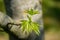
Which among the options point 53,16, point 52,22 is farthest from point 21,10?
point 52,22

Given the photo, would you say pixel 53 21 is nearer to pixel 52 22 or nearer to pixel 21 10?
pixel 52 22

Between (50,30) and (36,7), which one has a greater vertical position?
(36,7)

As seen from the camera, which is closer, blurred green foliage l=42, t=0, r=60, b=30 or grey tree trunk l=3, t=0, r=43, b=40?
grey tree trunk l=3, t=0, r=43, b=40

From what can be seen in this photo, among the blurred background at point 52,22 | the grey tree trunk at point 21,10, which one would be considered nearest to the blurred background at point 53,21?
the blurred background at point 52,22

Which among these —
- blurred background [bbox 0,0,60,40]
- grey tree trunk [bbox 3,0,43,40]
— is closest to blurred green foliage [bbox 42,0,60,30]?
blurred background [bbox 0,0,60,40]

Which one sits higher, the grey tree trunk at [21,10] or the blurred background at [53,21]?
the grey tree trunk at [21,10]

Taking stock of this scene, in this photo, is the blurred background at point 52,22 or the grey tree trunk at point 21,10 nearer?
the grey tree trunk at point 21,10

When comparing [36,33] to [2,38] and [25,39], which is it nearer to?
[25,39]

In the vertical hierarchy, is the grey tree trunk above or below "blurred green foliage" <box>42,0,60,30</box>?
above

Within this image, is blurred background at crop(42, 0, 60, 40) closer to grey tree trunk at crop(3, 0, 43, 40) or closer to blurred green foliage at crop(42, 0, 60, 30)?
blurred green foliage at crop(42, 0, 60, 30)

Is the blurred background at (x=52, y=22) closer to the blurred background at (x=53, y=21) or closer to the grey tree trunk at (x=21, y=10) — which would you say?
the blurred background at (x=53, y=21)

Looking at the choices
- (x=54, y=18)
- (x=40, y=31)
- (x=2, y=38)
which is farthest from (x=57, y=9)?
(x=40, y=31)
